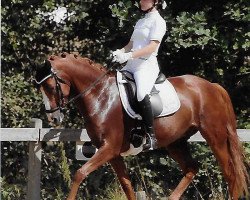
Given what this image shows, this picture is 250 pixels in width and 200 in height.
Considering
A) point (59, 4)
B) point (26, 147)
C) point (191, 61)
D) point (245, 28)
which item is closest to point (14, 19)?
point (59, 4)

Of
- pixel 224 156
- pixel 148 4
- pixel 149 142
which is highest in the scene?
pixel 148 4

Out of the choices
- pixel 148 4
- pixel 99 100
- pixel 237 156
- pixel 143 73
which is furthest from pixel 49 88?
pixel 237 156

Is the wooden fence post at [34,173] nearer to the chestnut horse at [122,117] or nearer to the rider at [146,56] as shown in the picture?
the chestnut horse at [122,117]

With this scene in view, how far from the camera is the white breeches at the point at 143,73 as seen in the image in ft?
23.3

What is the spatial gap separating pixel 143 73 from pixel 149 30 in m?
0.46

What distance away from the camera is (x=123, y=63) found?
738 centimetres

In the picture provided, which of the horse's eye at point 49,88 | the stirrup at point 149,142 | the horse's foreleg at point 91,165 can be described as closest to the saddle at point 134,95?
the stirrup at point 149,142

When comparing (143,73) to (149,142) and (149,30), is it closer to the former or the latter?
(149,30)

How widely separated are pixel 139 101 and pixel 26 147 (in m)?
5.19

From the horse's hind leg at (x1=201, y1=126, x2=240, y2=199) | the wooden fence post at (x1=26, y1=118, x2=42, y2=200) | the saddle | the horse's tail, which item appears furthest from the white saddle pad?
the wooden fence post at (x1=26, y1=118, x2=42, y2=200)

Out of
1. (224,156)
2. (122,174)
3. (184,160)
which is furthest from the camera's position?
(184,160)

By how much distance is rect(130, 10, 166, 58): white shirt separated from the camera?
23.3 ft

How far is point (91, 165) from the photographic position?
688 centimetres

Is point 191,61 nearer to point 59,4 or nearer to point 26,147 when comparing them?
point 59,4
